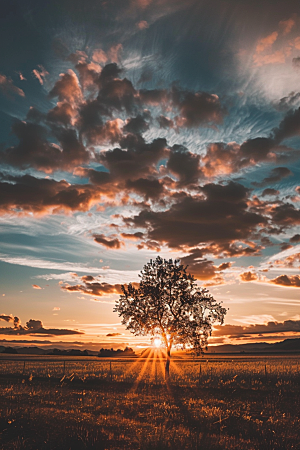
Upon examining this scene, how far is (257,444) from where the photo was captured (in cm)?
1455

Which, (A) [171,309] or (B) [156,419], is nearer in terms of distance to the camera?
(B) [156,419]

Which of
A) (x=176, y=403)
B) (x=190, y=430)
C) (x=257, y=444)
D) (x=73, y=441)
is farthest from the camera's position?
(x=176, y=403)

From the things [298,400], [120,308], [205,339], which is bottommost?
[298,400]

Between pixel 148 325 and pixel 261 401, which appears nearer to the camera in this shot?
Answer: pixel 261 401

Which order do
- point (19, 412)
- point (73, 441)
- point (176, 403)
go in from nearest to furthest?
point (73, 441) → point (19, 412) → point (176, 403)

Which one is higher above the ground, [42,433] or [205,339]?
[205,339]

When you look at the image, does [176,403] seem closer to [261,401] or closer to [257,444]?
[261,401]

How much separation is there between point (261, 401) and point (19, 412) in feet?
62.8

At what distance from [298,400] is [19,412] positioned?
73.0 ft

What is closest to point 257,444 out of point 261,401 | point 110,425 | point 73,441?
point 110,425

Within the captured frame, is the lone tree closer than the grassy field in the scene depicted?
No

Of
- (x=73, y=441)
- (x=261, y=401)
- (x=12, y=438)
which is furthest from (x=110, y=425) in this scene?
(x=261, y=401)

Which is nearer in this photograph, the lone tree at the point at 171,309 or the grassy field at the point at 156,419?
the grassy field at the point at 156,419

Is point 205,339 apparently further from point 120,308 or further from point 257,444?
point 257,444
